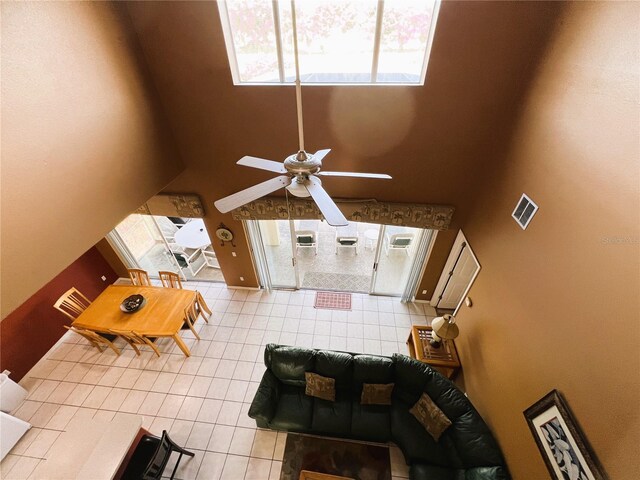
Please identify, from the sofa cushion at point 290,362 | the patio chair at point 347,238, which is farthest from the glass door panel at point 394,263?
the sofa cushion at point 290,362

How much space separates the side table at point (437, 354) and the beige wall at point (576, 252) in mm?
760

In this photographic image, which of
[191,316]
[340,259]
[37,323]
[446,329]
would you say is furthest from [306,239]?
[37,323]

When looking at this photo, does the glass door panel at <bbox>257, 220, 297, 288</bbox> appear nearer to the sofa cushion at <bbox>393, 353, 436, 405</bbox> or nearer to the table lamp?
the sofa cushion at <bbox>393, 353, 436, 405</bbox>

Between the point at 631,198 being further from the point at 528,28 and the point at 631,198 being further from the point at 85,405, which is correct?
the point at 85,405

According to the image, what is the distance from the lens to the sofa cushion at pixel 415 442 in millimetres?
3227

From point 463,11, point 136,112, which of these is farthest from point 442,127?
point 136,112

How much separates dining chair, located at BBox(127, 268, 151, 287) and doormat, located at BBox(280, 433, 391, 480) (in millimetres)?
3905

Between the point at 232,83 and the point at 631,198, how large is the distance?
13.1ft

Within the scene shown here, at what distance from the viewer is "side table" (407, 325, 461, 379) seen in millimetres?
4133

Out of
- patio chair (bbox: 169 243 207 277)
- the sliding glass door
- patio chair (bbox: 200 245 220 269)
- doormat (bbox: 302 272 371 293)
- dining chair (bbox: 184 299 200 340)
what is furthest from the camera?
patio chair (bbox: 200 245 220 269)

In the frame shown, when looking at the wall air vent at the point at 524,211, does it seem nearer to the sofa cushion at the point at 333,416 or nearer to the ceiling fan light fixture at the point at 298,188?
the ceiling fan light fixture at the point at 298,188

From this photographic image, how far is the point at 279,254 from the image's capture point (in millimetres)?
6969

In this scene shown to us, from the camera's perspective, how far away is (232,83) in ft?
11.3

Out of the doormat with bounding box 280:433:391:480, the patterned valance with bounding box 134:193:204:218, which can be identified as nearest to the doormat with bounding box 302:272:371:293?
the patterned valance with bounding box 134:193:204:218
